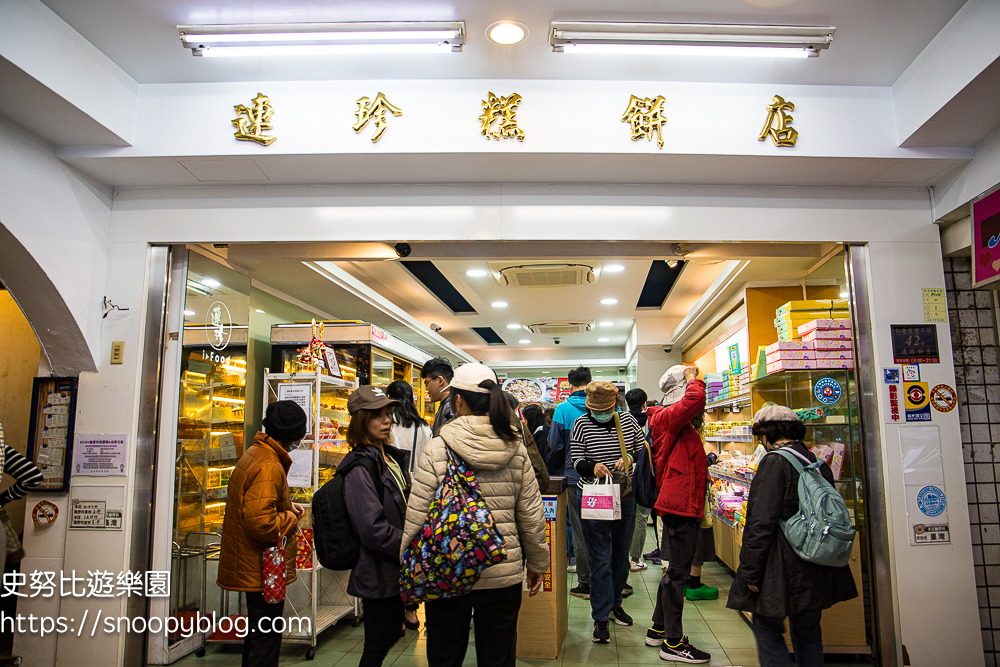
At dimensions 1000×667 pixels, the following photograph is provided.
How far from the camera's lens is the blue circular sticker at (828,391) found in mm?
4086

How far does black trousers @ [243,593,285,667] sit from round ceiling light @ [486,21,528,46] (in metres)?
3.02

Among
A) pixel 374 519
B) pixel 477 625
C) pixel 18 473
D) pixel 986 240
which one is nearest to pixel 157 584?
pixel 18 473

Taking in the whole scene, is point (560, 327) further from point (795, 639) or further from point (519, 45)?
point (795, 639)

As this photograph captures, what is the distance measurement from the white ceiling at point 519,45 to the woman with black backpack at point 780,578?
2127mm

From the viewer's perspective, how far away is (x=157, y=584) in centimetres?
367

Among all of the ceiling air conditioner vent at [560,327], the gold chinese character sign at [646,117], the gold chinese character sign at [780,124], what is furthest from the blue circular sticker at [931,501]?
the ceiling air conditioner vent at [560,327]

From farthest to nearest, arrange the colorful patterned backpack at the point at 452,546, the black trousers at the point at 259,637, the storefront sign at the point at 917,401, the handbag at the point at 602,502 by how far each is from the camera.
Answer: the handbag at the point at 602,502 < the storefront sign at the point at 917,401 < the black trousers at the point at 259,637 < the colorful patterned backpack at the point at 452,546

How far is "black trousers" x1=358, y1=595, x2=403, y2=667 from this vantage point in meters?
2.58

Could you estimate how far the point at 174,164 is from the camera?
361cm

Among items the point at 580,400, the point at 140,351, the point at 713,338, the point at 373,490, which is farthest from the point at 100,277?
the point at 713,338

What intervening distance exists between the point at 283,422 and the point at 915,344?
369 cm

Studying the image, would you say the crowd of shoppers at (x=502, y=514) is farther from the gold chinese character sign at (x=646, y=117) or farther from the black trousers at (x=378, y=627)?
the gold chinese character sign at (x=646, y=117)

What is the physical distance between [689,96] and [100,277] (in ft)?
12.5

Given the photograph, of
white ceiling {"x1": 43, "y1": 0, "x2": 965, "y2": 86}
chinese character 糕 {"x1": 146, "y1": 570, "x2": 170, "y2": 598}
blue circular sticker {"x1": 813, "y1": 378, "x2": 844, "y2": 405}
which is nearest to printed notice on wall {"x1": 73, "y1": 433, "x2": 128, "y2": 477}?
chinese character 糕 {"x1": 146, "y1": 570, "x2": 170, "y2": 598}
